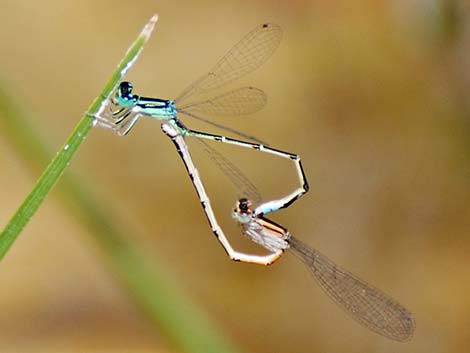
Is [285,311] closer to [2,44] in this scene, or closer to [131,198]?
[131,198]

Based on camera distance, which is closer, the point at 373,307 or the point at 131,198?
the point at 373,307

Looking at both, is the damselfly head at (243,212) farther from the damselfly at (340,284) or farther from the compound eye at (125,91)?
the compound eye at (125,91)

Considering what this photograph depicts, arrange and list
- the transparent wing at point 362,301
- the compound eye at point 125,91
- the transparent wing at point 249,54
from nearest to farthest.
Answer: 1. the compound eye at point 125,91
2. the transparent wing at point 249,54
3. the transparent wing at point 362,301

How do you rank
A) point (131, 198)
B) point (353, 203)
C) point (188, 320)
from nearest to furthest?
point (188, 320) < point (131, 198) < point (353, 203)

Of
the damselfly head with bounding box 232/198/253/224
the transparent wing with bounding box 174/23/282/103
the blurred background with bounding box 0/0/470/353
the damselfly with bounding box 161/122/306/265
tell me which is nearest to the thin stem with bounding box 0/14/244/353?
the damselfly with bounding box 161/122/306/265

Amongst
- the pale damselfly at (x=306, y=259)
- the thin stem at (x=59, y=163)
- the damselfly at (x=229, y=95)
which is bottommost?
the thin stem at (x=59, y=163)

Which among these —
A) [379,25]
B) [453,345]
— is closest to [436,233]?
[453,345]

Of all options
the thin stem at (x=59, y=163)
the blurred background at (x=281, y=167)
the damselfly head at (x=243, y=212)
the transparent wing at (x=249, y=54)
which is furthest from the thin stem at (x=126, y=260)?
the blurred background at (x=281, y=167)
